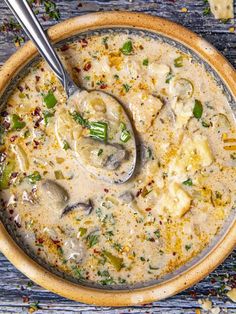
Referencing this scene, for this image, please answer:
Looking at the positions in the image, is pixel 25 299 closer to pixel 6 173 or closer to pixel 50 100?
pixel 6 173

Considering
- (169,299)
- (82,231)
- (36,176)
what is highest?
(36,176)

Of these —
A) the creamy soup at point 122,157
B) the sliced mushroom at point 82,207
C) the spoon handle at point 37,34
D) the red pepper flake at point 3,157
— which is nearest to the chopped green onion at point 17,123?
the creamy soup at point 122,157

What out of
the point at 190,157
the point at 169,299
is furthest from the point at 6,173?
the point at 169,299

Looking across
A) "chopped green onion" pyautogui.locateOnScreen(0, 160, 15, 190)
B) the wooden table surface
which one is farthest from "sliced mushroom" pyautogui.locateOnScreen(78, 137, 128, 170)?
the wooden table surface

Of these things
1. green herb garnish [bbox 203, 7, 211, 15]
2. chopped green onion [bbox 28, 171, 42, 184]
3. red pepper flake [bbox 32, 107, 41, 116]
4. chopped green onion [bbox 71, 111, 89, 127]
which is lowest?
chopped green onion [bbox 28, 171, 42, 184]

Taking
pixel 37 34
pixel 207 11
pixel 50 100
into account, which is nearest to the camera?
pixel 37 34

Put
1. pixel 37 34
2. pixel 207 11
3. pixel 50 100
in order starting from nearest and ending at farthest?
pixel 37 34 → pixel 50 100 → pixel 207 11

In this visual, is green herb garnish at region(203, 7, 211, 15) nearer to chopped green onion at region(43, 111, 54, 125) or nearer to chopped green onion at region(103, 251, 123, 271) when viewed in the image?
chopped green onion at region(43, 111, 54, 125)
